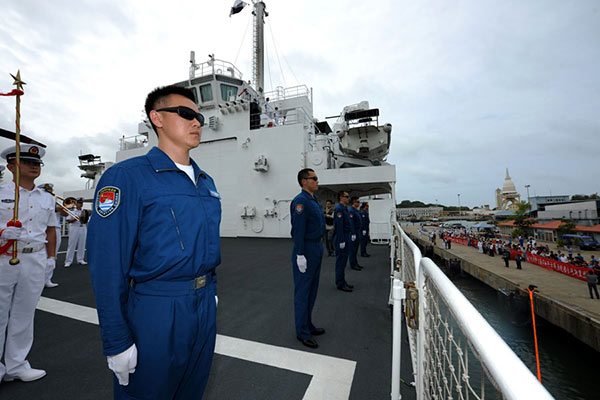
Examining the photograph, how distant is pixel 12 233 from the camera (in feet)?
6.80

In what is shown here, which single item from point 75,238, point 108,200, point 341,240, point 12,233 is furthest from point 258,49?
point 108,200

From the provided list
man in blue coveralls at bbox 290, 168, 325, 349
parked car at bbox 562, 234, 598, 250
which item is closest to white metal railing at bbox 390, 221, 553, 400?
man in blue coveralls at bbox 290, 168, 325, 349

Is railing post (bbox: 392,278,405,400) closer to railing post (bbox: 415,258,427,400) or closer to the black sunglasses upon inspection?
railing post (bbox: 415,258,427,400)

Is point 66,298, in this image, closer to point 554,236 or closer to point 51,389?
point 51,389

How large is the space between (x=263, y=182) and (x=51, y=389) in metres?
10.4

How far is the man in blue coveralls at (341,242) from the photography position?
436 cm

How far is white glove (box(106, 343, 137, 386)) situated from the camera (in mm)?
1062

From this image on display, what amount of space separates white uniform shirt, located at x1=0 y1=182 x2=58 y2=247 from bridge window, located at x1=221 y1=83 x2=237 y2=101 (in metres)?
12.5

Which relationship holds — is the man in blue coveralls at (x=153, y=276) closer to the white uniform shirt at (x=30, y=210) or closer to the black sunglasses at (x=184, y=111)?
the black sunglasses at (x=184, y=111)

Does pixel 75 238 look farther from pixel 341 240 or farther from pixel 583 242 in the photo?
pixel 583 242

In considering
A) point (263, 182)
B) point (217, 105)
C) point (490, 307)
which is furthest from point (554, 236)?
point (217, 105)

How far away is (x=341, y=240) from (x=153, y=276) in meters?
3.81

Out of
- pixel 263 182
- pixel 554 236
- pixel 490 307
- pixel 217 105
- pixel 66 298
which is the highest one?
pixel 217 105

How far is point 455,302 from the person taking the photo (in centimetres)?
85
